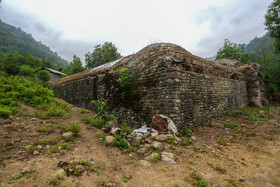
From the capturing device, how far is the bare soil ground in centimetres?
242

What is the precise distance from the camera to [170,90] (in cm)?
511

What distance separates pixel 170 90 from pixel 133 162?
10.3 ft

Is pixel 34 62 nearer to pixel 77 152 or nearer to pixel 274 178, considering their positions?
pixel 77 152

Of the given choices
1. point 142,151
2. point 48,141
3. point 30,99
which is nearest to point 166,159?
point 142,151

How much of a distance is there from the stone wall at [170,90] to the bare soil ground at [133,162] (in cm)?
155

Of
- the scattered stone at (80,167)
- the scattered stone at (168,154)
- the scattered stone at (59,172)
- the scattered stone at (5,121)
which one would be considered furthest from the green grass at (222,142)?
the scattered stone at (5,121)

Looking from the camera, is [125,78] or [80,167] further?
[125,78]

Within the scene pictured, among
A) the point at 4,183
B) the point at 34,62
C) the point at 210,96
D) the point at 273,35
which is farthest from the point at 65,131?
the point at 34,62

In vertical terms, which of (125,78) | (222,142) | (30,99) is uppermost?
(125,78)

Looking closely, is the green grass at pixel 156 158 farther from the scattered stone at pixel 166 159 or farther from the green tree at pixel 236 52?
the green tree at pixel 236 52

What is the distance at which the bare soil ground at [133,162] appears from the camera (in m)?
2.42

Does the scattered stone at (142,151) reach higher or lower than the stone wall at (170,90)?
lower

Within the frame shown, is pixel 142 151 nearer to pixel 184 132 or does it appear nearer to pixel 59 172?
pixel 59 172

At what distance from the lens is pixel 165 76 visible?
17.4ft
